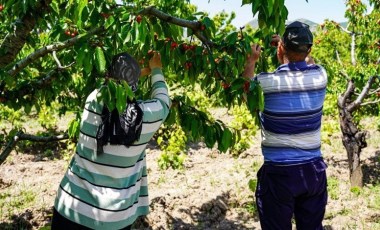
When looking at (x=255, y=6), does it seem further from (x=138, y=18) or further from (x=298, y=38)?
(x=298, y=38)

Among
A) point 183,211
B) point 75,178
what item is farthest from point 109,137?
point 183,211

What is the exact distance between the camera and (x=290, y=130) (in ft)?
7.74

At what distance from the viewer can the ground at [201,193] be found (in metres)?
4.66

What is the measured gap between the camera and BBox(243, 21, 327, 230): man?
231 cm

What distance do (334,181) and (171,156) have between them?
251 centimetres

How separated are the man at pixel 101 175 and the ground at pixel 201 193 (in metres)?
2.21

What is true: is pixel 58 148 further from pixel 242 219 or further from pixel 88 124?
pixel 88 124

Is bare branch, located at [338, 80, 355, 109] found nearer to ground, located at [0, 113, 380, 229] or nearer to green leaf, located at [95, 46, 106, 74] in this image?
ground, located at [0, 113, 380, 229]

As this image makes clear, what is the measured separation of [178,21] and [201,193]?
3.55 m

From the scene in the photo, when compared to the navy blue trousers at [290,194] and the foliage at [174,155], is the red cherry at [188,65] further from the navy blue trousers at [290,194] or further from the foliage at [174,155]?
the foliage at [174,155]

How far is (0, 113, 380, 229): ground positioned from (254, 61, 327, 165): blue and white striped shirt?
244cm

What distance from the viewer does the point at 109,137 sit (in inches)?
78.2

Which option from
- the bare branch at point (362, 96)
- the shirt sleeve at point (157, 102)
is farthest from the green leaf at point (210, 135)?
the bare branch at point (362, 96)

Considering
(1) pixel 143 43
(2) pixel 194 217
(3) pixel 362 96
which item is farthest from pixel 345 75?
(1) pixel 143 43
